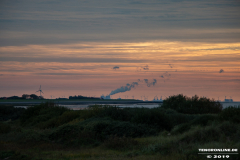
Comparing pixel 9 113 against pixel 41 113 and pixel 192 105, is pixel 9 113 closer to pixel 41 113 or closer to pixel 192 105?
pixel 41 113

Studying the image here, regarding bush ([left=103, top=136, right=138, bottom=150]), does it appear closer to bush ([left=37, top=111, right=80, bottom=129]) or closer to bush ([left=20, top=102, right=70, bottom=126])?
bush ([left=37, top=111, right=80, bottom=129])

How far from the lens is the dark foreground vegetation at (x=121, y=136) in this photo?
13.9 m

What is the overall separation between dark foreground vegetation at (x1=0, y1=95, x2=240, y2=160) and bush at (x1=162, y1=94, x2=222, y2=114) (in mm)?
12192

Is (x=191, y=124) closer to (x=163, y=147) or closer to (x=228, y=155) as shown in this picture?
(x=163, y=147)

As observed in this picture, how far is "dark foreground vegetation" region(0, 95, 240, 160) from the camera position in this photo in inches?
547

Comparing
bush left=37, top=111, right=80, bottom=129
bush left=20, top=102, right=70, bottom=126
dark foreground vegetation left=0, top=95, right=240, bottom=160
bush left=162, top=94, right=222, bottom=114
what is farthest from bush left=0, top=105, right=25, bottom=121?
bush left=162, top=94, right=222, bottom=114

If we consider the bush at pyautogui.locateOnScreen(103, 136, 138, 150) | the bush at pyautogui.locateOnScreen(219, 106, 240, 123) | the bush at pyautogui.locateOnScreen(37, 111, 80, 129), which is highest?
the bush at pyautogui.locateOnScreen(219, 106, 240, 123)

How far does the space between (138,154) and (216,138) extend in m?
5.42

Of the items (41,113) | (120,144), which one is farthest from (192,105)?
(120,144)

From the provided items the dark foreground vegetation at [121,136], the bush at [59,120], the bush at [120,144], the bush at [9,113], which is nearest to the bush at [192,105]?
the dark foreground vegetation at [121,136]

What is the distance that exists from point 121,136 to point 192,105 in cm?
2671

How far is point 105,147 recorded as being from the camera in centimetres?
1741

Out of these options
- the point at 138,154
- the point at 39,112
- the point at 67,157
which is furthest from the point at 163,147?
the point at 39,112

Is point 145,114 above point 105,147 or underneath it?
above
